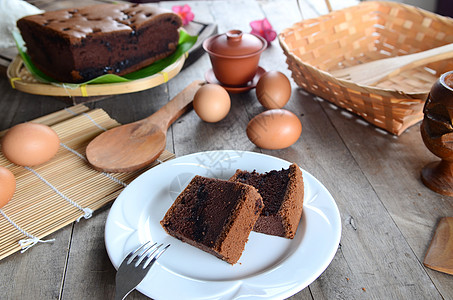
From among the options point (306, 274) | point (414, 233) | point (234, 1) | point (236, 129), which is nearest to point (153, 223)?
point (306, 274)

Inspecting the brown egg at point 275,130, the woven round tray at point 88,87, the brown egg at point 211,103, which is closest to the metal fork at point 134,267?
the brown egg at point 275,130

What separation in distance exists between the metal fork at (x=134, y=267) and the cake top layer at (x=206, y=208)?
3.0 inches

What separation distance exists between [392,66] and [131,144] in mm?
940

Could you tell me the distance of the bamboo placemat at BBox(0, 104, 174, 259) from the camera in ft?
3.02

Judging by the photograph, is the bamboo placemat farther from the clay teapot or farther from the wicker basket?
the wicker basket

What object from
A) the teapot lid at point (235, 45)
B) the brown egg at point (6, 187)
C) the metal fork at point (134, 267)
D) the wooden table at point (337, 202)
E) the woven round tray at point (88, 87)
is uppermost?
the teapot lid at point (235, 45)

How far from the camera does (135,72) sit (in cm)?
162

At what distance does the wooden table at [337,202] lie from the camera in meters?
0.80

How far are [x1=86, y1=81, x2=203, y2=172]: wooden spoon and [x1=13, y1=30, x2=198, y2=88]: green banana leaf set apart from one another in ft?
0.78

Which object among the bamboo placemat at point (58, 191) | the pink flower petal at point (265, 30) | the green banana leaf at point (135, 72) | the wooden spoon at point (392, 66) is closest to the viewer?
the bamboo placemat at point (58, 191)

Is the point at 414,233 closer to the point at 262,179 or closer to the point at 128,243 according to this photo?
the point at 262,179

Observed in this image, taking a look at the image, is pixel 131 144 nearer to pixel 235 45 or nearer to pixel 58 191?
pixel 58 191

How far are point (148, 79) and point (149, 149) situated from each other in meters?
0.36

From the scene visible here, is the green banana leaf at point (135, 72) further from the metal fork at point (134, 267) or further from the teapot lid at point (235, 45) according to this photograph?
the metal fork at point (134, 267)
